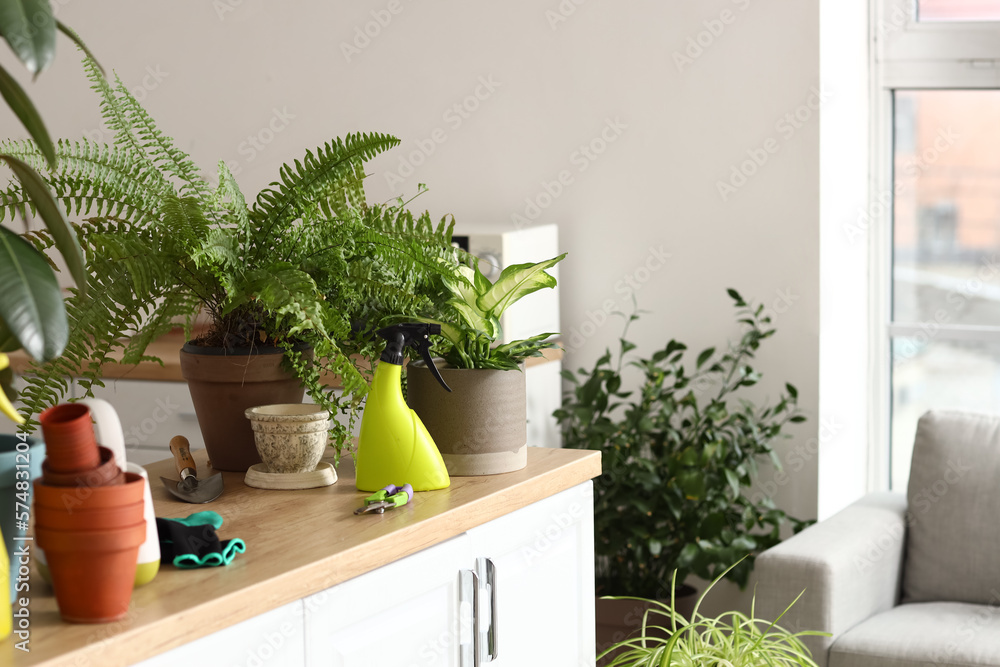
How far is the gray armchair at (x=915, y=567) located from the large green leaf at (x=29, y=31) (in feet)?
5.97

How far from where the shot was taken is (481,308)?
54.7 inches

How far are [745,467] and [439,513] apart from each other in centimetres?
166

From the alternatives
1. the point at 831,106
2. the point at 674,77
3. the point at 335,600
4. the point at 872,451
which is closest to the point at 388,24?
the point at 674,77

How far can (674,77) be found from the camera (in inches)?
115

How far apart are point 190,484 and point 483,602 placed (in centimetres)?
39

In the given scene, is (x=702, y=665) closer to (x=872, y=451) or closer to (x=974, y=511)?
(x=974, y=511)

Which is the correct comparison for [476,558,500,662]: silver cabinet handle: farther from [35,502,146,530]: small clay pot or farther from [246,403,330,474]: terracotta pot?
[35,502,146,530]: small clay pot

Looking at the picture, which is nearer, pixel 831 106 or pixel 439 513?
pixel 439 513

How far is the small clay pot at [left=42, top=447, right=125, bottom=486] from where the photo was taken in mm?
903

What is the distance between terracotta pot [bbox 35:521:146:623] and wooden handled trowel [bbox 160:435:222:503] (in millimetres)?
382

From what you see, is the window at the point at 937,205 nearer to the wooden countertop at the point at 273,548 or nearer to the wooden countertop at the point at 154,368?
the wooden countertop at the point at 154,368

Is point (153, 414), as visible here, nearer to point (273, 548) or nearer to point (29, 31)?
point (273, 548)

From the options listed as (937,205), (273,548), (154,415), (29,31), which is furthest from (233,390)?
(937,205)

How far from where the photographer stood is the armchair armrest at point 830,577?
2.18 meters
